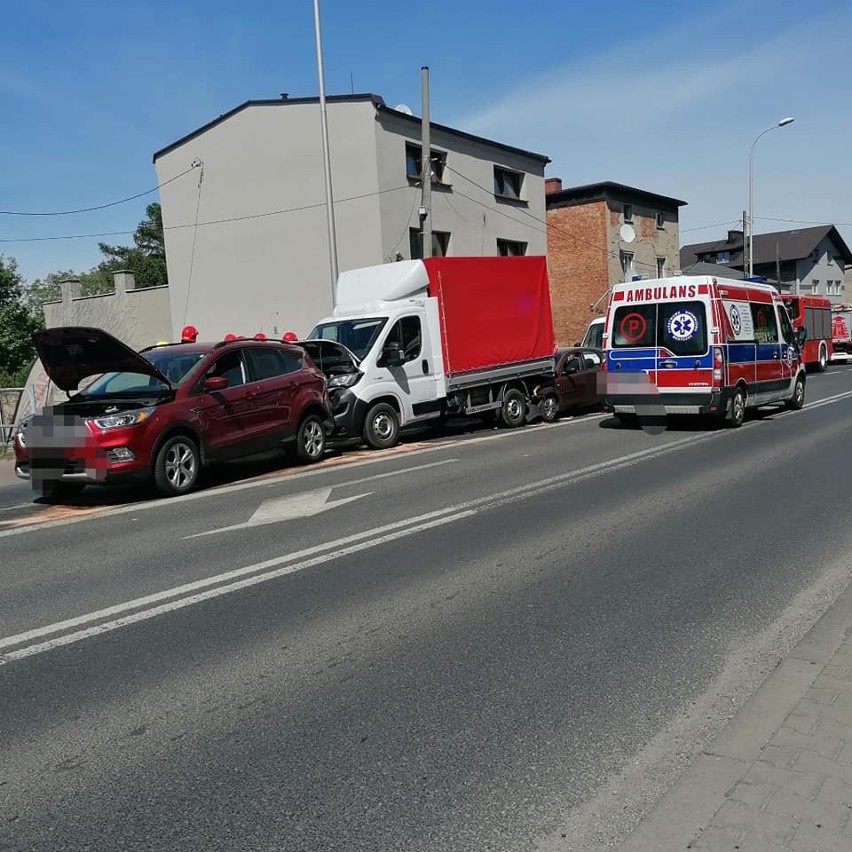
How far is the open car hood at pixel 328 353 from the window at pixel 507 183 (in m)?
16.9

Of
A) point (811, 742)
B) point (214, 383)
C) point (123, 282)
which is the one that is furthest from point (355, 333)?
point (123, 282)

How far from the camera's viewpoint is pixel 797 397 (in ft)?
55.7

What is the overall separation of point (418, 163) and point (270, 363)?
16.4 metres

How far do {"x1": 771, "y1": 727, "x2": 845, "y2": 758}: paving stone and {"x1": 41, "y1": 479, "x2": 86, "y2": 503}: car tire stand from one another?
26.4 feet

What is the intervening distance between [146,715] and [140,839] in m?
1.00

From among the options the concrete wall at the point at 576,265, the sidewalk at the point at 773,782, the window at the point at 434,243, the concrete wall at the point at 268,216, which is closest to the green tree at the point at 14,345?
the concrete wall at the point at 268,216

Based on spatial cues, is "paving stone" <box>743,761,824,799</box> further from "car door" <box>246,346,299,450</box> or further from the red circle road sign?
the red circle road sign

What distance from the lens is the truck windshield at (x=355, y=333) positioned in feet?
43.9

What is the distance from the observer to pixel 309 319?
83.9 ft

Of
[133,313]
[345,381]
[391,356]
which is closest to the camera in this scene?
[345,381]

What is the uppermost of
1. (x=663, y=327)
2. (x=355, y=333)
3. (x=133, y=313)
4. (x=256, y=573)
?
(x=133, y=313)

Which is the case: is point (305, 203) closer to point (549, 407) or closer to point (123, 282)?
point (123, 282)

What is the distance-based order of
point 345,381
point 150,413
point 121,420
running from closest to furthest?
point 121,420 → point 150,413 → point 345,381

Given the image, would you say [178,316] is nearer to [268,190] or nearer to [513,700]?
[268,190]
